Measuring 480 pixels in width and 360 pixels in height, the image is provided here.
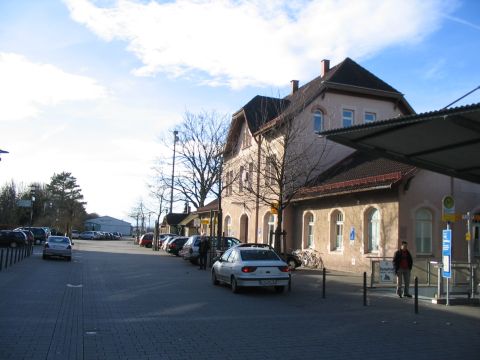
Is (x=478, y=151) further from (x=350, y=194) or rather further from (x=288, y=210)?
(x=288, y=210)

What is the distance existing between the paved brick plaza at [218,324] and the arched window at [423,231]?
22.7 ft

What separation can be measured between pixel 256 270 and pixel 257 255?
815mm

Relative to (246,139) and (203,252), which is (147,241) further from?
(203,252)

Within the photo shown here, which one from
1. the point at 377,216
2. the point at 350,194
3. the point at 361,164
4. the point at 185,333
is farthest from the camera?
the point at 361,164

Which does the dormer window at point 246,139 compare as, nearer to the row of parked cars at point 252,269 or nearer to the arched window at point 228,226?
the arched window at point 228,226

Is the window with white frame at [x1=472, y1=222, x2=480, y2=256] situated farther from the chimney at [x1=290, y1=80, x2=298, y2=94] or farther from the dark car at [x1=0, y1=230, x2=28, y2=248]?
the dark car at [x1=0, y1=230, x2=28, y2=248]

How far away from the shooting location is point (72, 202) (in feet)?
350

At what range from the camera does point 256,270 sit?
16.2 metres

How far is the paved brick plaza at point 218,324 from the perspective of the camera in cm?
820

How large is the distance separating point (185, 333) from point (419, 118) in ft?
18.6

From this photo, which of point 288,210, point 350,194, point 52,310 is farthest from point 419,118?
point 288,210

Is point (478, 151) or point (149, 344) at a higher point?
point (478, 151)

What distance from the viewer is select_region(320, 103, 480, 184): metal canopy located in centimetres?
962

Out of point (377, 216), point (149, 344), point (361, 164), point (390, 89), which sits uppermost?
point (390, 89)
